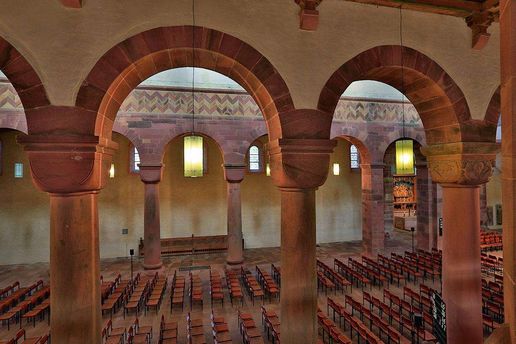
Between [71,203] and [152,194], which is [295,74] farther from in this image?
[152,194]

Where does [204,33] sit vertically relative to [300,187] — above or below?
above

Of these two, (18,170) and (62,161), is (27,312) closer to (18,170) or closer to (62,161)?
(62,161)

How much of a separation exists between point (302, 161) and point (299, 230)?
0.94m

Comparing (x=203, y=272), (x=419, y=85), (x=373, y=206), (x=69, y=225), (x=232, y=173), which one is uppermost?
(x=419, y=85)

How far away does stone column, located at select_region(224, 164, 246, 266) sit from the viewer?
489 inches

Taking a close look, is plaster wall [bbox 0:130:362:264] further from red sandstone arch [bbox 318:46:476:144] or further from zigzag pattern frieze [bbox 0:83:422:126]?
red sandstone arch [bbox 318:46:476:144]

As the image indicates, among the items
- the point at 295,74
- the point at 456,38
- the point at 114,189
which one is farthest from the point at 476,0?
the point at 114,189

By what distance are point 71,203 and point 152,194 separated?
27.2ft

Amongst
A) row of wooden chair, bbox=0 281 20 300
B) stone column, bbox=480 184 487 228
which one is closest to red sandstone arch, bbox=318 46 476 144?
row of wooden chair, bbox=0 281 20 300

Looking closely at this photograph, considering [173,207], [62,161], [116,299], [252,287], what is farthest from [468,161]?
[173,207]

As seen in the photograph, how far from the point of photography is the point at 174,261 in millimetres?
14258

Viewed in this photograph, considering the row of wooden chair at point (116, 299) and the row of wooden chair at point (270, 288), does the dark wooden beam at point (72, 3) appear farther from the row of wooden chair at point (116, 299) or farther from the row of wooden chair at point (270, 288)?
the row of wooden chair at point (270, 288)

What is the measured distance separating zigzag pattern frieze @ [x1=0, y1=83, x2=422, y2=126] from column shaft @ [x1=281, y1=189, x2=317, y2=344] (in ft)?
28.9

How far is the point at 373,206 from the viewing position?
44.7 feet
